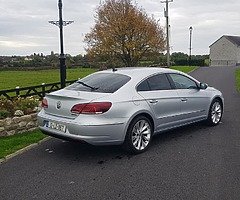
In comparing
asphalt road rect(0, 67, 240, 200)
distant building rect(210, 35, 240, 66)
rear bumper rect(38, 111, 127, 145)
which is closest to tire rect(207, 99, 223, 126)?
asphalt road rect(0, 67, 240, 200)

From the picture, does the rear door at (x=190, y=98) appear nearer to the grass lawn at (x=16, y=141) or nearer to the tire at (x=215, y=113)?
the tire at (x=215, y=113)

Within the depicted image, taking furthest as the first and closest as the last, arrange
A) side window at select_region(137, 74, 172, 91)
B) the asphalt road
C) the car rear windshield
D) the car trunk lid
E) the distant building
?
the distant building < side window at select_region(137, 74, 172, 91) < the car rear windshield < the car trunk lid < the asphalt road

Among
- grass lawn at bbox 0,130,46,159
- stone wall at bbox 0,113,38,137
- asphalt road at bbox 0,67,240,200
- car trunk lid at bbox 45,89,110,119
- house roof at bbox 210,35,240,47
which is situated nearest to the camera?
asphalt road at bbox 0,67,240,200

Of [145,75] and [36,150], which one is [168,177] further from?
[36,150]

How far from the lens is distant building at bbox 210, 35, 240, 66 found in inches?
2835

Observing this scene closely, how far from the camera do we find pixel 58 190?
3.96 m

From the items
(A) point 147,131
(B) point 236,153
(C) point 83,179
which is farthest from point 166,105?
(C) point 83,179

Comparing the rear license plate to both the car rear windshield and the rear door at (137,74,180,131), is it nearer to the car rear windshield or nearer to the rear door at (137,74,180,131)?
the car rear windshield

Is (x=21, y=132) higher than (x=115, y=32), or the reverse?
(x=115, y=32)

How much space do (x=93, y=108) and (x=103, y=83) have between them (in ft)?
3.01

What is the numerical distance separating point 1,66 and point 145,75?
50.5m

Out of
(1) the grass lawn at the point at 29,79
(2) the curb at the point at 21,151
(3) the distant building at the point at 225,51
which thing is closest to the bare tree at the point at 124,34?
(1) the grass lawn at the point at 29,79

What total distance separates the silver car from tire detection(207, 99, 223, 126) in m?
0.76

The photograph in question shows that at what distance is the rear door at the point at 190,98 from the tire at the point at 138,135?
3.78 feet
